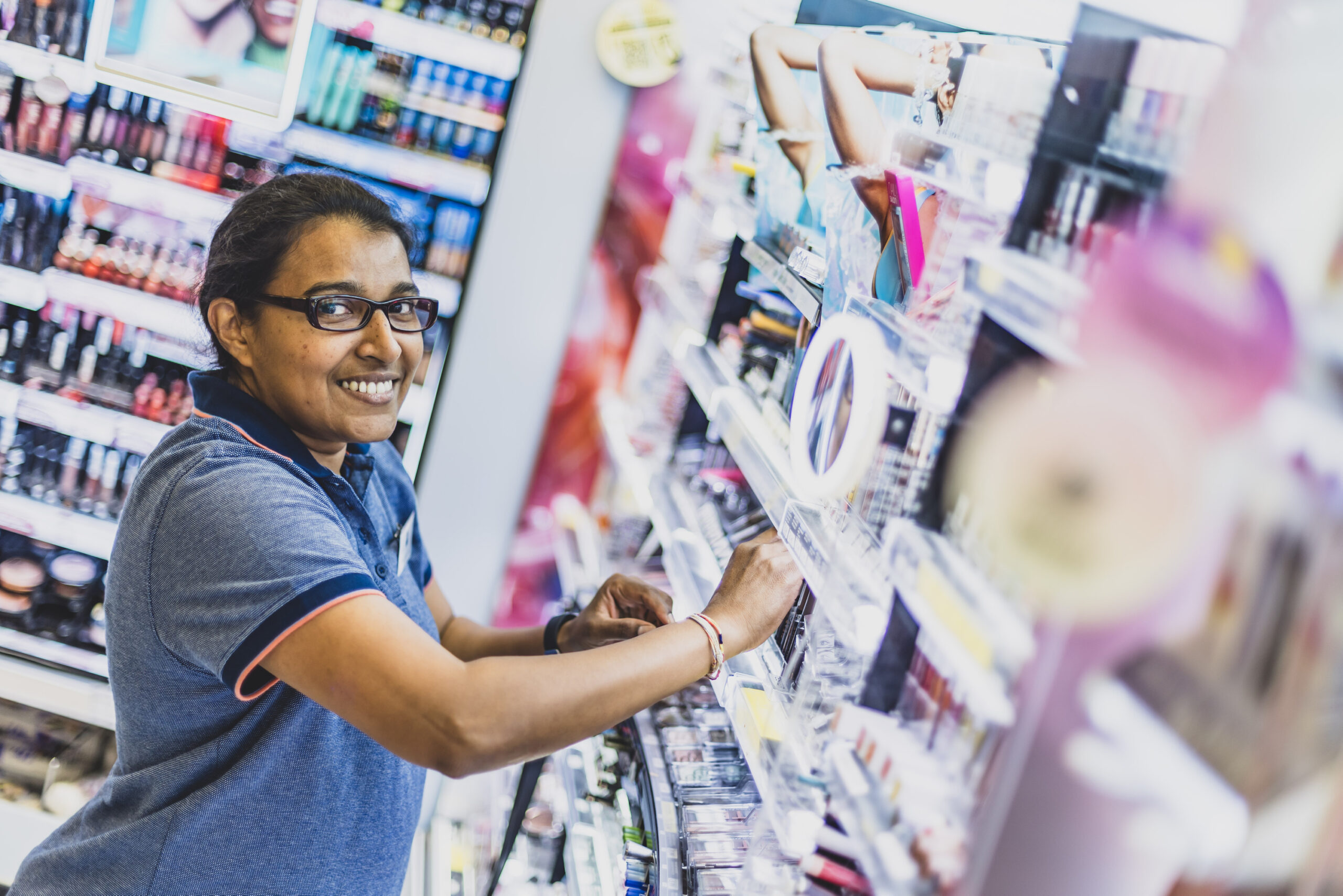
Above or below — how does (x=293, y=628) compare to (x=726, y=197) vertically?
below

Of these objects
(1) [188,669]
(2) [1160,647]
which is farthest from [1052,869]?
(1) [188,669]

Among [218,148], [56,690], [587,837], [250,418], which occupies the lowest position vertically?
[56,690]

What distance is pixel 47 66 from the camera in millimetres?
2857

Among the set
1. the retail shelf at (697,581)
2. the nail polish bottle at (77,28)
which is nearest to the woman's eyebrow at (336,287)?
the retail shelf at (697,581)

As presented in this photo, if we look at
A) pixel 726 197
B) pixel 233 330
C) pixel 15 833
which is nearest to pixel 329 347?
pixel 233 330

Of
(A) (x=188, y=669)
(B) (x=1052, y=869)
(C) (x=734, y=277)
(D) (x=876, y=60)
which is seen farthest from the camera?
(C) (x=734, y=277)

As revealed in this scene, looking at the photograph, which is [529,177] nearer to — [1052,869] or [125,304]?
[125,304]

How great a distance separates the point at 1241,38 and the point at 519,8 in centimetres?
270

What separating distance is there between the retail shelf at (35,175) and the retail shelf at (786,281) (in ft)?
6.69

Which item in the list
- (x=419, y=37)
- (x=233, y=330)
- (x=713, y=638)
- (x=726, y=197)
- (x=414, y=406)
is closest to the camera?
(x=713, y=638)

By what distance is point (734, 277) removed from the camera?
2.53 metres

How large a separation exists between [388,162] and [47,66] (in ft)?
3.24

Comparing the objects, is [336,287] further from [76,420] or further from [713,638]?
[76,420]

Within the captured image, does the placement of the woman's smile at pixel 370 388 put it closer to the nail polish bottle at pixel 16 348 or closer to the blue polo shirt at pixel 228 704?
the blue polo shirt at pixel 228 704
